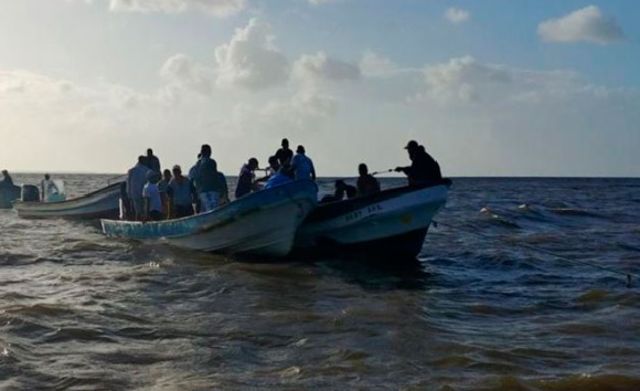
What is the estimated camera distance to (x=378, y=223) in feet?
45.8

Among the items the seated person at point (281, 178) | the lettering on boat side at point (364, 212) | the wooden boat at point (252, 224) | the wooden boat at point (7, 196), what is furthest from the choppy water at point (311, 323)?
the wooden boat at point (7, 196)

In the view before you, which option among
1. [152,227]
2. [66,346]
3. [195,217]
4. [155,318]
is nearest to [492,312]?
[155,318]

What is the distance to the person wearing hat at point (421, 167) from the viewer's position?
13.9 metres

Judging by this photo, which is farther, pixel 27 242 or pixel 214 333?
pixel 27 242

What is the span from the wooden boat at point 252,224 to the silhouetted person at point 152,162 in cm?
319

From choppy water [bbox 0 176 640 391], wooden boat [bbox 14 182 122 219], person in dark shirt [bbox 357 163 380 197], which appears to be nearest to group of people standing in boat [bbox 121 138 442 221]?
person in dark shirt [bbox 357 163 380 197]

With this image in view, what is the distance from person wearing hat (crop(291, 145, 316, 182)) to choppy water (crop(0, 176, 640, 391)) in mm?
1813

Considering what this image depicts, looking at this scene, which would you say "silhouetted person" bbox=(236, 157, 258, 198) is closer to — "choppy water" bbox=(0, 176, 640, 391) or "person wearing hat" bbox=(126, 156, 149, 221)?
"choppy water" bbox=(0, 176, 640, 391)

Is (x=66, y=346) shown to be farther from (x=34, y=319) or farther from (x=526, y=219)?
(x=526, y=219)

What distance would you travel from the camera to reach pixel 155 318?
8938 millimetres

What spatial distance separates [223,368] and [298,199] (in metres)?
6.91

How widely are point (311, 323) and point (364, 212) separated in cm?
531

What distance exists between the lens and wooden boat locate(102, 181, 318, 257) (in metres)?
13.5

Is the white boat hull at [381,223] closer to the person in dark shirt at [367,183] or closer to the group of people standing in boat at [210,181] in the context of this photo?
the group of people standing in boat at [210,181]
